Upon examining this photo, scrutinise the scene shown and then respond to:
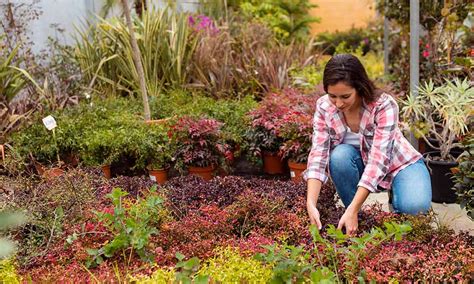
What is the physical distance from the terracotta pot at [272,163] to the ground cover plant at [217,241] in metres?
1.64

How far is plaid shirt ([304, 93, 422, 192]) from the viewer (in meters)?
2.87

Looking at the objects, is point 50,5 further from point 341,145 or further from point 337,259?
point 337,259

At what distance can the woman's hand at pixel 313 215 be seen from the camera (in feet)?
8.82

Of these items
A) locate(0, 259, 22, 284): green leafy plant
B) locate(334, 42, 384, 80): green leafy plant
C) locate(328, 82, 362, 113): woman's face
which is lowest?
locate(334, 42, 384, 80): green leafy plant

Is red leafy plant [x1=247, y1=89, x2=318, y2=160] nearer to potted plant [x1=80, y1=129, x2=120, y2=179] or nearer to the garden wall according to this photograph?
potted plant [x1=80, y1=129, x2=120, y2=179]

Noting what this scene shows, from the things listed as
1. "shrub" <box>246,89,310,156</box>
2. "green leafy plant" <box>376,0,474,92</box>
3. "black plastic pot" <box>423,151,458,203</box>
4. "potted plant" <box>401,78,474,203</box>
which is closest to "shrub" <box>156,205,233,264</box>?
"shrub" <box>246,89,310,156</box>

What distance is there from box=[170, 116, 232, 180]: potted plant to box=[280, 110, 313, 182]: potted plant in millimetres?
480

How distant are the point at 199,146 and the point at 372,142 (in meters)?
1.75

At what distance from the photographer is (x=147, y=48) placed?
6363 millimetres

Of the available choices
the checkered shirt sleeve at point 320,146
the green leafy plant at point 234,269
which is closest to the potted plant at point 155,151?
the checkered shirt sleeve at point 320,146

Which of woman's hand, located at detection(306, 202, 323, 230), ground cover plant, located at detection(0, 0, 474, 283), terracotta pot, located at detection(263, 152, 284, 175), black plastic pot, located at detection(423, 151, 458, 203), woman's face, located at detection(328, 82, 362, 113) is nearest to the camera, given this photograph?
ground cover plant, located at detection(0, 0, 474, 283)

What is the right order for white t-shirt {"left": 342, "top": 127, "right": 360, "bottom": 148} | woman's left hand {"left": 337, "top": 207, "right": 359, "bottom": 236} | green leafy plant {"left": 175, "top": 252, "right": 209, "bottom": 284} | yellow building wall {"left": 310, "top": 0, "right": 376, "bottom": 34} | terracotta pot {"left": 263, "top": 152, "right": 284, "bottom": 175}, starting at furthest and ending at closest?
yellow building wall {"left": 310, "top": 0, "right": 376, "bottom": 34} < terracotta pot {"left": 263, "top": 152, "right": 284, "bottom": 175} < white t-shirt {"left": 342, "top": 127, "right": 360, "bottom": 148} < woman's left hand {"left": 337, "top": 207, "right": 359, "bottom": 236} < green leafy plant {"left": 175, "top": 252, "right": 209, "bottom": 284}

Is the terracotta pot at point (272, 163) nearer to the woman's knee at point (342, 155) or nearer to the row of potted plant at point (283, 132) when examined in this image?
the row of potted plant at point (283, 132)

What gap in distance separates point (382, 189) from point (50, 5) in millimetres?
4940
